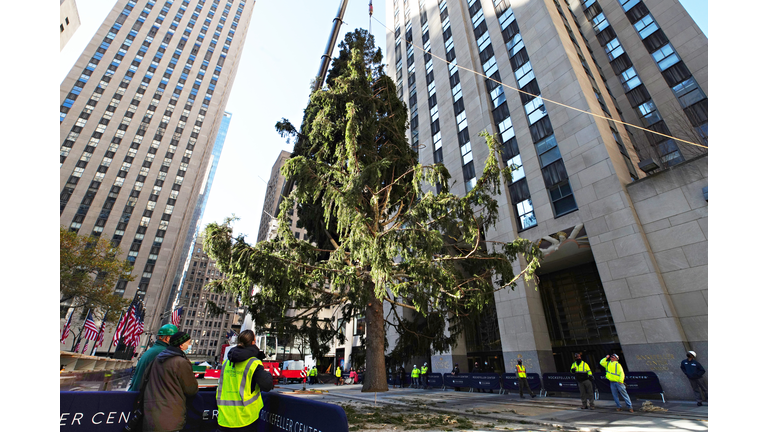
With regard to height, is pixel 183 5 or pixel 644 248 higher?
pixel 183 5

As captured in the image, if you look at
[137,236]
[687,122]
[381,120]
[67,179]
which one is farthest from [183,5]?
[687,122]

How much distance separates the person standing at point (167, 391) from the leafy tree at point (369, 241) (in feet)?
19.0

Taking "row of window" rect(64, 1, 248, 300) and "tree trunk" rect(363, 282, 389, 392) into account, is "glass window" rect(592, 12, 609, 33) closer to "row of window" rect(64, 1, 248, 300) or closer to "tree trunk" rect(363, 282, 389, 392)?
"tree trunk" rect(363, 282, 389, 392)

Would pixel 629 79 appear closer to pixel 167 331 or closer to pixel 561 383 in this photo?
pixel 561 383

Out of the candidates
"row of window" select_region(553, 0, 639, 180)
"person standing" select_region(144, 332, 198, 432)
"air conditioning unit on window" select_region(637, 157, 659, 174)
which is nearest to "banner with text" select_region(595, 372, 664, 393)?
"row of window" select_region(553, 0, 639, 180)

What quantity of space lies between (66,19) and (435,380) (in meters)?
36.4

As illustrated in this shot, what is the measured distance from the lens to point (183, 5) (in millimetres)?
90312

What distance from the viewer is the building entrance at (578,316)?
62.5 ft

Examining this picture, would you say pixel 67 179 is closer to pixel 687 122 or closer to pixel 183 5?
pixel 183 5

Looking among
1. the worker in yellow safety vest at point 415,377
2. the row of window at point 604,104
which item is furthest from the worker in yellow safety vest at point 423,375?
the row of window at point 604,104

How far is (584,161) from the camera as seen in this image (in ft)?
62.4

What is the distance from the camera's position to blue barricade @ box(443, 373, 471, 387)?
60.8 feet

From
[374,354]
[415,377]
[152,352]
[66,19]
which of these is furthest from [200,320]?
[152,352]

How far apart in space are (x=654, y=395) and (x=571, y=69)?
18.9m
